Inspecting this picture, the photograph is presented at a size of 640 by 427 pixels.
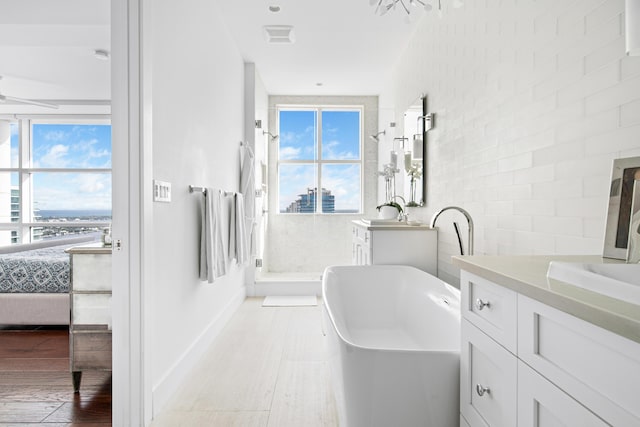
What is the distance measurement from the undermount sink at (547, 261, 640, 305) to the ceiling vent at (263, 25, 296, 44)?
3209mm

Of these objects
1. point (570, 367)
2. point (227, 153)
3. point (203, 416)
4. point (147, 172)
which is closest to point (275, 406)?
point (203, 416)

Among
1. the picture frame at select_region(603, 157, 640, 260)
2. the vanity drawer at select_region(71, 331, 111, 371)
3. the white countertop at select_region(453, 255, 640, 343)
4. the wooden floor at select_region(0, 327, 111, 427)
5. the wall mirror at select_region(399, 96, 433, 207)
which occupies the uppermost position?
the wall mirror at select_region(399, 96, 433, 207)

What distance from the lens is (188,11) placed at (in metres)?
2.38

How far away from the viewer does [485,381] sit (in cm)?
103

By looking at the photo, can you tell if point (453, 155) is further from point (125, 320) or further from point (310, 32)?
point (125, 320)

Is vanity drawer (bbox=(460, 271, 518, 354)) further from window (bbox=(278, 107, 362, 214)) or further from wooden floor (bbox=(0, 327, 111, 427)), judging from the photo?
window (bbox=(278, 107, 362, 214))

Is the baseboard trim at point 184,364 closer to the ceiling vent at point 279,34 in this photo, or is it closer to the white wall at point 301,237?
the white wall at point 301,237

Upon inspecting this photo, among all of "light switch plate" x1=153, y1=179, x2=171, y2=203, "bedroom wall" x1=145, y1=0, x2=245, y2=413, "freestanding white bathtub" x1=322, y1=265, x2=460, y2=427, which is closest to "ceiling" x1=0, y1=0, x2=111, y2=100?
"bedroom wall" x1=145, y1=0, x2=245, y2=413

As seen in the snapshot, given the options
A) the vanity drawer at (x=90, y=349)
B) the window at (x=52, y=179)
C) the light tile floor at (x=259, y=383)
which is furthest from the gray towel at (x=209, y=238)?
the window at (x=52, y=179)

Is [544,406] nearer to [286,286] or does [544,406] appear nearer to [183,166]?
[183,166]

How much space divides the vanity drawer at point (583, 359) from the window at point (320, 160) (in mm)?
4596

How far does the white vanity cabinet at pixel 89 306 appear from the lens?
6.34 ft

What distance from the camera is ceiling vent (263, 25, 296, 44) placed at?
3.37 meters

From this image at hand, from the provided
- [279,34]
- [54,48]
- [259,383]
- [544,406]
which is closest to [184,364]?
[259,383]
